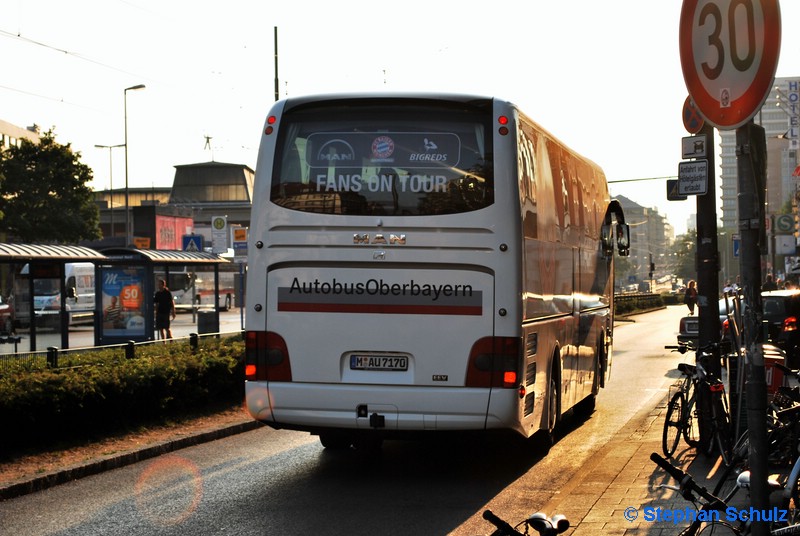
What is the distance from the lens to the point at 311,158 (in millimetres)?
→ 9734

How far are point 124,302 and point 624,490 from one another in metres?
20.7

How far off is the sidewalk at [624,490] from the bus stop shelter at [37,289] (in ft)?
45.6

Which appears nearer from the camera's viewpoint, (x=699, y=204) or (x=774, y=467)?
(x=774, y=467)

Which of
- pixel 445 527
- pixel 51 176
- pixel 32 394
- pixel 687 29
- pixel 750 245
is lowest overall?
pixel 445 527

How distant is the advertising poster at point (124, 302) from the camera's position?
89.6 ft

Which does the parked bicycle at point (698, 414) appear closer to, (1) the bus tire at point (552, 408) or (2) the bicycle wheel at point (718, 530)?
(1) the bus tire at point (552, 408)

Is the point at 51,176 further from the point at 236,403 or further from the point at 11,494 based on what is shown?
the point at 11,494

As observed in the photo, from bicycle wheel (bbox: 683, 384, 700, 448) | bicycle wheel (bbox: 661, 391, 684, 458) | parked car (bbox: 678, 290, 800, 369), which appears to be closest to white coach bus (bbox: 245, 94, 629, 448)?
bicycle wheel (bbox: 661, 391, 684, 458)


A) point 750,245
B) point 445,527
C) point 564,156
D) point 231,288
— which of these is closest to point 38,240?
point 231,288

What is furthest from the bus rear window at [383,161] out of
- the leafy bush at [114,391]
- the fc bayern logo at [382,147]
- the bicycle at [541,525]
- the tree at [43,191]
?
the tree at [43,191]

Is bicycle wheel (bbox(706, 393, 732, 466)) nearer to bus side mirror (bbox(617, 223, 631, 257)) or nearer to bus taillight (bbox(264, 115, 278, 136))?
bus taillight (bbox(264, 115, 278, 136))

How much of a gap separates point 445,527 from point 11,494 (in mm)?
3833

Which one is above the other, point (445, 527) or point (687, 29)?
point (687, 29)

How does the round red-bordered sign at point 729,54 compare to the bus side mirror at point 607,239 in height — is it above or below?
above
